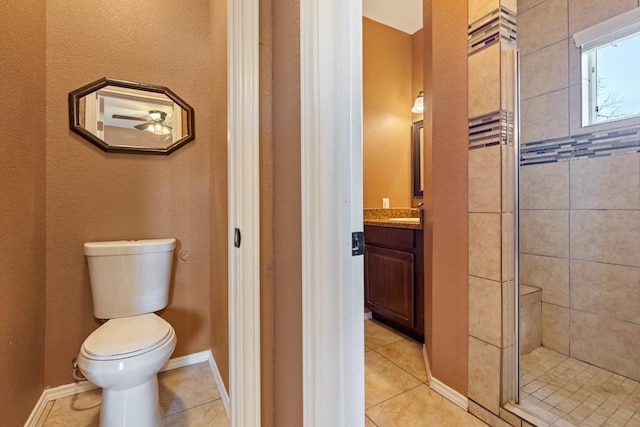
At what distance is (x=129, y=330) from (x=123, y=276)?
34cm

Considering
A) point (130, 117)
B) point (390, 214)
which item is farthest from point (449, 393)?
point (130, 117)

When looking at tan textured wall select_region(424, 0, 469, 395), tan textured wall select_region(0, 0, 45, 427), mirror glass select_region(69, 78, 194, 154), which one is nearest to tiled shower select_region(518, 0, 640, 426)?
tan textured wall select_region(424, 0, 469, 395)

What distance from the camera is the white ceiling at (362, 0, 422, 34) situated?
246 cm

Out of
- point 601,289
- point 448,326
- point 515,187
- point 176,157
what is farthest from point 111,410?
point 601,289

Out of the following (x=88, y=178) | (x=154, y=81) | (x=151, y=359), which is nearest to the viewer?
(x=151, y=359)

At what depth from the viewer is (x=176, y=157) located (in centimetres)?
183

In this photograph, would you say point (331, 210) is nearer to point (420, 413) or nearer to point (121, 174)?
point (420, 413)

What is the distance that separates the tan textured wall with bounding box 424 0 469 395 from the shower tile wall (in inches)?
30.1

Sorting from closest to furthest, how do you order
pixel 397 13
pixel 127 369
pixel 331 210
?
pixel 331 210
pixel 127 369
pixel 397 13

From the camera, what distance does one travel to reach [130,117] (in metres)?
1.71

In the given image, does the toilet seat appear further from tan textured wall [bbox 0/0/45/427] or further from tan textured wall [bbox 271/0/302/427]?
tan textured wall [bbox 271/0/302/427]

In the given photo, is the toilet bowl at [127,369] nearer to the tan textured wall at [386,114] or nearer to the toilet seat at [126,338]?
the toilet seat at [126,338]

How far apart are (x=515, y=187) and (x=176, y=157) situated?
183cm

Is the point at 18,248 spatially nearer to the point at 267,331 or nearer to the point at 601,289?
the point at 267,331
